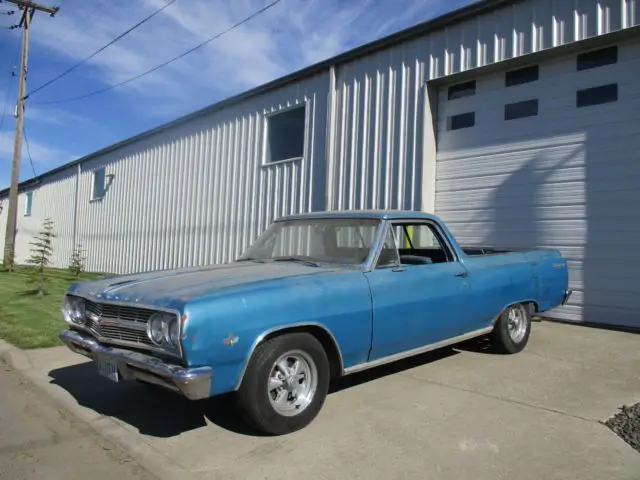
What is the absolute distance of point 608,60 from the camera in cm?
730

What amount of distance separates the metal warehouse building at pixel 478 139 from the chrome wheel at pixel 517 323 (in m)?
2.10

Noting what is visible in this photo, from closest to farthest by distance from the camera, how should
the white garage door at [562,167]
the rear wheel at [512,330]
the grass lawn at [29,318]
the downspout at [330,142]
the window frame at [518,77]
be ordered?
the rear wheel at [512,330]
the grass lawn at [29,318]
the white garage door at [562,167]
the window frame at [518,77]
the downspout at [330,142]

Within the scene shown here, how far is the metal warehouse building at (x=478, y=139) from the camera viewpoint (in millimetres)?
7184

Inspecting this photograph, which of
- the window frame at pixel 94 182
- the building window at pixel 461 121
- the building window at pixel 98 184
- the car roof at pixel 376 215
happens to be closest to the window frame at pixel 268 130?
the building window at pixel 461 121

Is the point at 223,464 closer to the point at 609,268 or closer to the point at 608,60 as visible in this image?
the point at 609,268

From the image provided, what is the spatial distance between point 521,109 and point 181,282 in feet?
21.2

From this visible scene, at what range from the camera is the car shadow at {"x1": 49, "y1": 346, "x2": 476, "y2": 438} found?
153 inches

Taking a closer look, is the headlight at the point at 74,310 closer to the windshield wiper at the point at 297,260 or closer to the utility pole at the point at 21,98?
the windshield wiper at the point at 297,260

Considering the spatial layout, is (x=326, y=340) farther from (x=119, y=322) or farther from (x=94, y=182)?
(x=94, y=182)

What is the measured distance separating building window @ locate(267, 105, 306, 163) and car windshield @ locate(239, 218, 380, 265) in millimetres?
6412

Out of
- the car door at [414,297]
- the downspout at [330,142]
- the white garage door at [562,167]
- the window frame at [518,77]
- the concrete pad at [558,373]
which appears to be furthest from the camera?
the downspout at [330,142]

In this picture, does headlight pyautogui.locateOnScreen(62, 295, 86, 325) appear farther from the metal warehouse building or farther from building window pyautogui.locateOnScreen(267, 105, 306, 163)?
building window pyautogui.locateOnScreen(267, 105, 306, 163)

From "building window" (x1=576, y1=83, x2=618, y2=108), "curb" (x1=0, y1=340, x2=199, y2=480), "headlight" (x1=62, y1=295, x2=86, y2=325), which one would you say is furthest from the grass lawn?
"building window" (x1=576, y1=83, x2=618, y2=108)

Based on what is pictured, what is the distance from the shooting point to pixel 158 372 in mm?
3191
